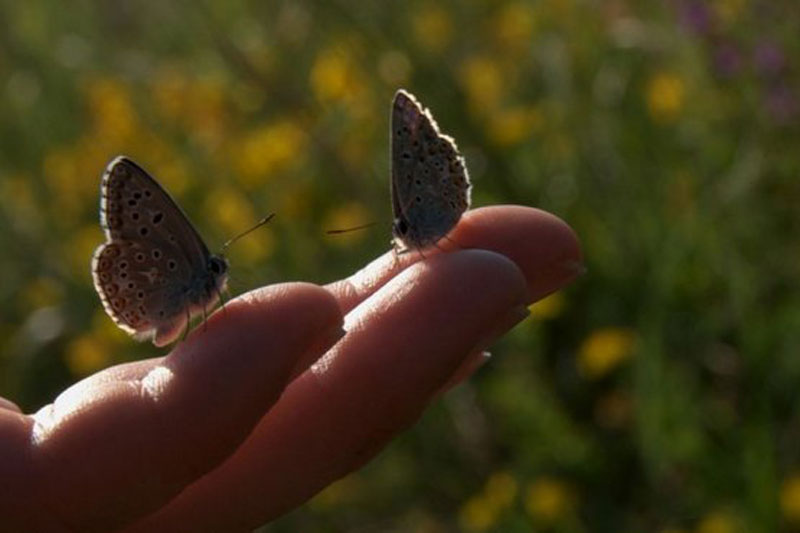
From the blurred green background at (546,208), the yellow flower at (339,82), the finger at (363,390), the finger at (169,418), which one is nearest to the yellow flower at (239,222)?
the blurred green background at (546,208)

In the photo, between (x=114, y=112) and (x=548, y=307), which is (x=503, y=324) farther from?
(x=114, y=112)

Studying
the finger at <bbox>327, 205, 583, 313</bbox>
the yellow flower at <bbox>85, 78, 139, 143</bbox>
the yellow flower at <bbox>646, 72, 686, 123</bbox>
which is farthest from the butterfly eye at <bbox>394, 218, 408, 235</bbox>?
the yellow flower at <bbox>85, 78, 139, 143</bbox>

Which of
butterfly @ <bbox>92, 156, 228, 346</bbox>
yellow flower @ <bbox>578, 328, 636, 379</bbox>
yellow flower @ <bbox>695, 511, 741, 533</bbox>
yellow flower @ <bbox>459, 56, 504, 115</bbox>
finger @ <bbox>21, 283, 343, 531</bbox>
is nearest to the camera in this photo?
finger @ <bbox>21, 283, 343, 531</bbox>

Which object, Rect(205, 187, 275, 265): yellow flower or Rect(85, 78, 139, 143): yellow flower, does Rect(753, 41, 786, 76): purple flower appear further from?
Rect(85, 78, 139, 143): yellow flower

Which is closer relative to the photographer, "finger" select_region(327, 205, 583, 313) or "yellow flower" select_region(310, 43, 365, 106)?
"finger" select_region(327, 205, 583, 313)

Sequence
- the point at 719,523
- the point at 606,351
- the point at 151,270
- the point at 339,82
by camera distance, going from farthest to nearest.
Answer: the point at 339,82 < the point at 606,351 < the point at 719,523 < the point at 151,270

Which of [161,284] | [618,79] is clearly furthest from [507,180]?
[161,284]

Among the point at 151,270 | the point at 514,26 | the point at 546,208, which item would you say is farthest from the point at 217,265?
the point at 514,26
